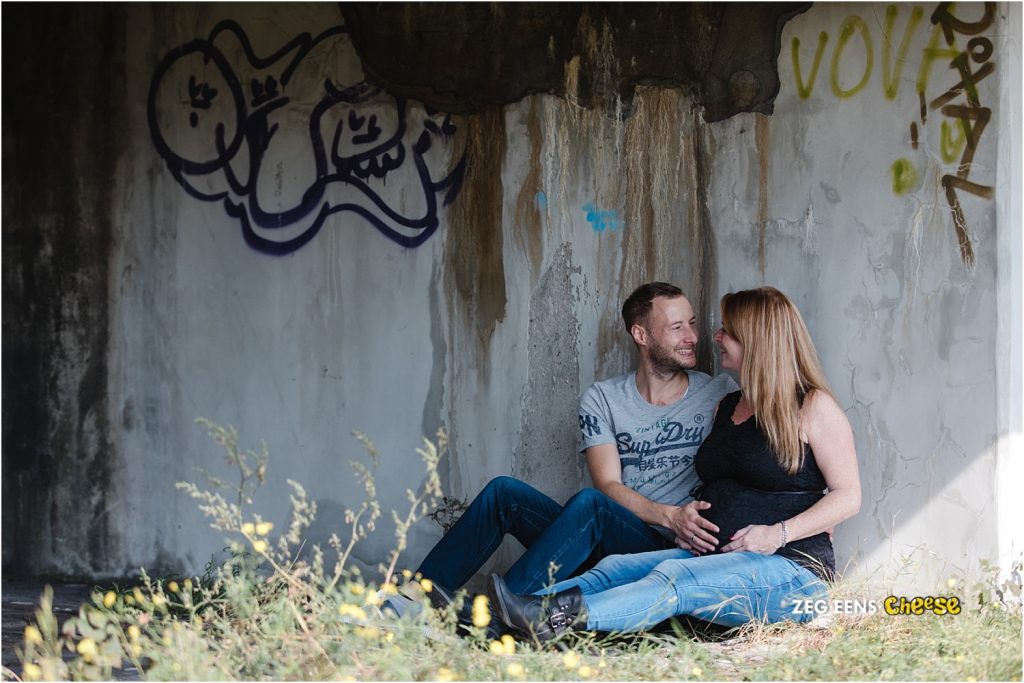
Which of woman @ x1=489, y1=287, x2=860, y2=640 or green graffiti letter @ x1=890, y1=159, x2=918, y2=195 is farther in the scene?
green graffiti letter @ x1=890, y1=159, x2=918, y2=195

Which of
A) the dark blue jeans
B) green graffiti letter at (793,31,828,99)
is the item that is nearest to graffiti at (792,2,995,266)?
green graffiti letter at (793,31,828,99)

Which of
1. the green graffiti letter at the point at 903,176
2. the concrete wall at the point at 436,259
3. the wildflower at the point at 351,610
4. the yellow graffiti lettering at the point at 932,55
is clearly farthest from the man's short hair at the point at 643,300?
the wildflower at the point at 351,610

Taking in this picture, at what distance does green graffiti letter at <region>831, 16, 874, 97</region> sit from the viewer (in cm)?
394

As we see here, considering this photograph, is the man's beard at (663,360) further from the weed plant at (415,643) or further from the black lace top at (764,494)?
the weed plant at (415,643)

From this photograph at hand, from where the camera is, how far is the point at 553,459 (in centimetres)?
445

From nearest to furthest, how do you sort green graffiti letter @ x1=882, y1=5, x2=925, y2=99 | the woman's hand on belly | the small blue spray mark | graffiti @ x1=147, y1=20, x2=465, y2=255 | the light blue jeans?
1. the light blue jeans
2. the woman's hand on belly
3. green graffiti letter @ x1=882, y1=5, x2=925, y2=99
4. the small blue spray mark
5. graffiti @ x1=147, y1=20, x2=465, y2=255

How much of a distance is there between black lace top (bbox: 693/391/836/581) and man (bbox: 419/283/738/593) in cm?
9

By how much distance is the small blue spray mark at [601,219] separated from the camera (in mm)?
4375

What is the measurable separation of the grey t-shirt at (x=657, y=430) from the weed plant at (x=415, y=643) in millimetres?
633

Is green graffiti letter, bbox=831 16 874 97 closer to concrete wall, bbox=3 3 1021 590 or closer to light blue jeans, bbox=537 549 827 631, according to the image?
concrete wall, bbox=3 3 1021 590

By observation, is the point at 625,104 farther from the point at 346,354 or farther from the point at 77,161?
the point at 77,161

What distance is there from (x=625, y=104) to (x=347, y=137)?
120cm

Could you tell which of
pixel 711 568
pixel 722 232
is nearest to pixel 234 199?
pixel 722 232

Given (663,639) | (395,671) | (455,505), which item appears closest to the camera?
(395,671)
